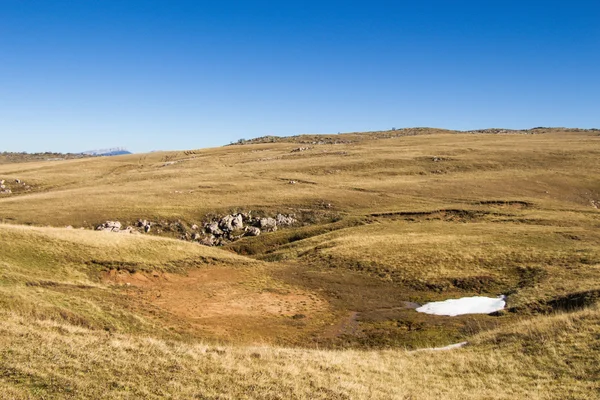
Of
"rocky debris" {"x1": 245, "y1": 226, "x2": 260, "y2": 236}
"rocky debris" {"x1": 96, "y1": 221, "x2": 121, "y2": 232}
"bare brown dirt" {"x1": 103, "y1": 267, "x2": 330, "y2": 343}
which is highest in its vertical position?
"rocky debris" {"x1": 96, "y1": 221, "x2": 121, "y2": 232}

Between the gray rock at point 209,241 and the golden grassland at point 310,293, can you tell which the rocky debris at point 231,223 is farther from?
the golden grassland at point 310,293

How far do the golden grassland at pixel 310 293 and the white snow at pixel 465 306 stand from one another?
1387 mm

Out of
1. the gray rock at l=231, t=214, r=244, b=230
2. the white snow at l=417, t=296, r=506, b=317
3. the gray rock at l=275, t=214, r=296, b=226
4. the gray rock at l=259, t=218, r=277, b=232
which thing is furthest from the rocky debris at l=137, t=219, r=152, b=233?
the white snow at l=417, t=296, r=506, b=317

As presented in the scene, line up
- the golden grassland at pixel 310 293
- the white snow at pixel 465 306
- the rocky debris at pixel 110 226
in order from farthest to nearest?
1. the rocky debris at pixel 110 226
2. the white snow at pixel 465 306
3. the golden grassland at pixel 310 293

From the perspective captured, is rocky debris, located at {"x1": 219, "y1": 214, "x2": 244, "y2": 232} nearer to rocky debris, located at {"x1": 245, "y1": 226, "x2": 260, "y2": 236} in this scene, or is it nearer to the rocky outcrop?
the rocky outcrop

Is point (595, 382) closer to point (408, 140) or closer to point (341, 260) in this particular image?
point (341, 260)

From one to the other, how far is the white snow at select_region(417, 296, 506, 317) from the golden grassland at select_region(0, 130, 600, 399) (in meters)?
1.39

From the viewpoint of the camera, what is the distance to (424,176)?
96562mm

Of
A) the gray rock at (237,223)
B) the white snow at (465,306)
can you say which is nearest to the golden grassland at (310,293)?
the white snow at (465,306)

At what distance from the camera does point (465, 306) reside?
109 ft

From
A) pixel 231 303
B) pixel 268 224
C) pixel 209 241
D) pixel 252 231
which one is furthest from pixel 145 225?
pixel 231 303

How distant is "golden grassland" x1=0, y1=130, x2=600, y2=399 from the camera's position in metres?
16.1

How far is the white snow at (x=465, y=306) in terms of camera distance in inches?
1267

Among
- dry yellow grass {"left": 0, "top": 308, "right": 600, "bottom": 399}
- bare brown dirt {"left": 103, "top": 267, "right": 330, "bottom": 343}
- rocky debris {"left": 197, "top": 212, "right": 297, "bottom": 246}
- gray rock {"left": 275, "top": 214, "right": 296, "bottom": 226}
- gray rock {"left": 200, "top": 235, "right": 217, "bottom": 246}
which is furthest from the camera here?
gray rock {"left": 275, "top": 214, "right": 296, "bottom": 226}
